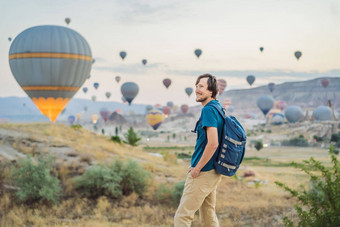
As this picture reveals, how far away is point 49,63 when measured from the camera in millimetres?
25344

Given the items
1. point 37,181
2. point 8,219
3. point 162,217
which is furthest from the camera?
point 37,181

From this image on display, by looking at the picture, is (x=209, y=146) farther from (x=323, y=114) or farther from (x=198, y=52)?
(x=323, y=114)

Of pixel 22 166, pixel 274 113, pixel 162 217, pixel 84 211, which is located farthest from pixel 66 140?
pixel 274 113

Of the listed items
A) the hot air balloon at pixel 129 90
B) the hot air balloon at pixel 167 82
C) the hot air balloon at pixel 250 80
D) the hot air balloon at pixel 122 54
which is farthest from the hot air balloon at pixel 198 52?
the hot air balloon at pixel 250 80

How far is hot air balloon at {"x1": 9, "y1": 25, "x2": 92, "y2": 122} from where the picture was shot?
83.2ft

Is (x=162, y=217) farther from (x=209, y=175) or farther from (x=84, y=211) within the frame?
(x=209, y=175)

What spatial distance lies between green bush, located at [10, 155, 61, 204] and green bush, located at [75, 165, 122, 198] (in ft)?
2.48

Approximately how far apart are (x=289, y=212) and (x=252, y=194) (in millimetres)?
3370

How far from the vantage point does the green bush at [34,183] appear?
1071cm

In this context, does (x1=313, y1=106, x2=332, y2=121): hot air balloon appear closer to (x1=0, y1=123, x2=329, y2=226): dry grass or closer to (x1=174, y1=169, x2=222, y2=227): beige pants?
(x1=0, y1=123, x2=329, y2=226): dry grass

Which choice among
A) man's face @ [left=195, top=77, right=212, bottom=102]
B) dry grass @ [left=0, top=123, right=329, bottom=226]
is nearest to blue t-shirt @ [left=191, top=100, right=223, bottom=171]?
man's face @ [left=195, top=77, right=212, bottom=102]

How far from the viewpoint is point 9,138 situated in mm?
15234

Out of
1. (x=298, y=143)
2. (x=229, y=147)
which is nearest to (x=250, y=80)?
(x=298, y=143)

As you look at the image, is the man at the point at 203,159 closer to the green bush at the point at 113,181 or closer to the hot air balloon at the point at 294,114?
the green bush at the point at 113,181
